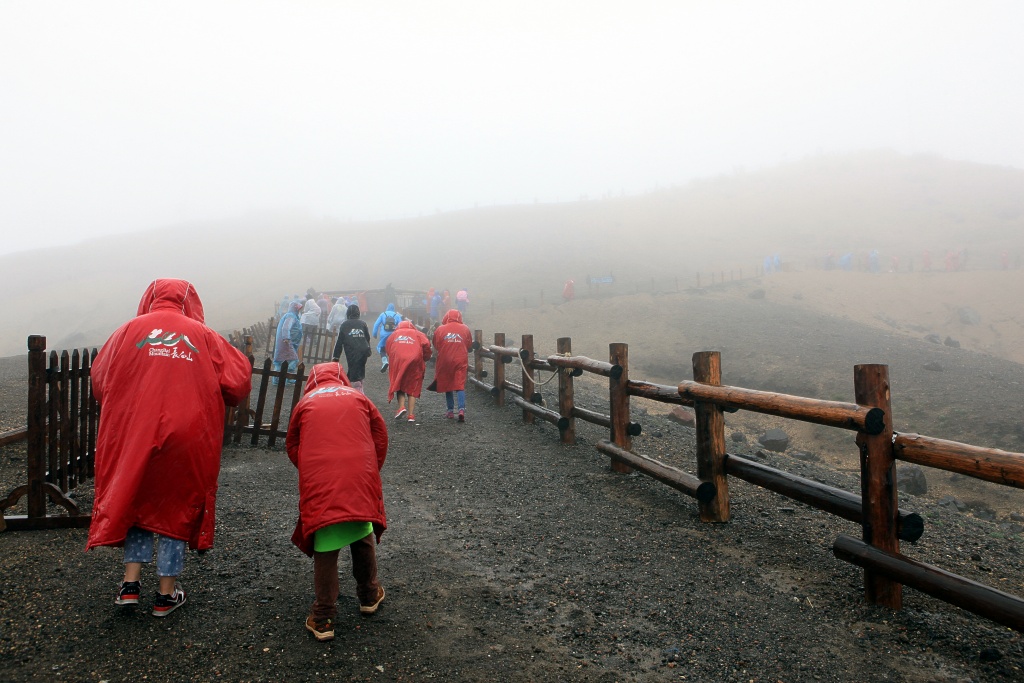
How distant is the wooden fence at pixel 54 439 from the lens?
171 inches

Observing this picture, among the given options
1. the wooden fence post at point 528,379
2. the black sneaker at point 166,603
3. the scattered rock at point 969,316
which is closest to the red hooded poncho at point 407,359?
the wooden fence post at point 528,379

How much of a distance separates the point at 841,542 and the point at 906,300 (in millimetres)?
32131

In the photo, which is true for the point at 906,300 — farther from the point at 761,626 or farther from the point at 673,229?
the point at 761,626

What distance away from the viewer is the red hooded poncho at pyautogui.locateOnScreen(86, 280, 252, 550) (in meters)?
3.12

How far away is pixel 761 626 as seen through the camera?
127 inches

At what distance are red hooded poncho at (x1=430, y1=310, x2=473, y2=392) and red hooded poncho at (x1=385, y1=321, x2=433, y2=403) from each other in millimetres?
251

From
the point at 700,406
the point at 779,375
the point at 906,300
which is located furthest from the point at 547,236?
the point at 700,406

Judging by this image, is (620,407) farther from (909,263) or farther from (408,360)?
(909,263)

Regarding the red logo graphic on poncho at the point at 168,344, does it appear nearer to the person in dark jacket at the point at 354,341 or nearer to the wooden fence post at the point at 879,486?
the wooden fence post at the point at 879,486

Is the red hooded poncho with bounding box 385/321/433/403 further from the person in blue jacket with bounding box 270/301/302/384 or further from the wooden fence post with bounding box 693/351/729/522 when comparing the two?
the wooden fence post with bounding box 693/351/729/522

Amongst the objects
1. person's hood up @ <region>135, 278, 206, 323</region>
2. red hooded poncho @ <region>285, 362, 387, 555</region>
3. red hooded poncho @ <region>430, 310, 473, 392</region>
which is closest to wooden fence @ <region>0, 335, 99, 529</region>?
person's hood up @ <region>135, 278, 206, 323</region>

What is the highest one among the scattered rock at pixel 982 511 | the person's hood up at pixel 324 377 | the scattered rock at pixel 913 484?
the person's hood up at pixel 324 377

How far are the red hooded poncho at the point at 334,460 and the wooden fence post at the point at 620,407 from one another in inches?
128

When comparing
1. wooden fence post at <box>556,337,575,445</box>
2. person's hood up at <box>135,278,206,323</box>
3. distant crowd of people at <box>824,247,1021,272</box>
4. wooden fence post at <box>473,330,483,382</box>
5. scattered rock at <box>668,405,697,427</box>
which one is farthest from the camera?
distant crowd of people at <box>824,247,1021,272</box>
